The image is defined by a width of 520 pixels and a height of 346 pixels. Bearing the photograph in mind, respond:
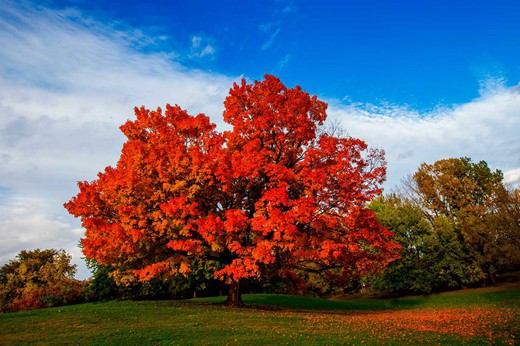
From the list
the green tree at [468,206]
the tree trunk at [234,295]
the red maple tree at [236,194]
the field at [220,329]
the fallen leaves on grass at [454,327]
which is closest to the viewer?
the field at [220,329]

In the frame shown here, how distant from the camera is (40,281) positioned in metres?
45.8

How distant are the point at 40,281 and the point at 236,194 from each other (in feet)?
122

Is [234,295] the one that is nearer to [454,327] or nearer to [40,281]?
[454,327]

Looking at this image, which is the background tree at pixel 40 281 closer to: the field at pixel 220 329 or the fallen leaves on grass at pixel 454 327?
the field at pixel 220 329

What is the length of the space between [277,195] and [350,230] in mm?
5599

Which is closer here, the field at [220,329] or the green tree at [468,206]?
the field at [220,329]

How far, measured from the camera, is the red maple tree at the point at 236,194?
20.1 m

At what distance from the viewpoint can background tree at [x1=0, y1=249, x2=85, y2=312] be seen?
32844 millimetres

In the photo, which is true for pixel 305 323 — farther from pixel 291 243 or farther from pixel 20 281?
pixel 20 281

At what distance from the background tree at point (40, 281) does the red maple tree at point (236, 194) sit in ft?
50.8

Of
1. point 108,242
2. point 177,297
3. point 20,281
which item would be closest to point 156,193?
point 108,242

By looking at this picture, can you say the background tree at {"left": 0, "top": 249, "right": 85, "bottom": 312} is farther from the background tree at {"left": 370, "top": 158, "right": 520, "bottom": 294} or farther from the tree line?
the background tree at {"left": 370, "top": 158, "right": 520, "bottom": 294}

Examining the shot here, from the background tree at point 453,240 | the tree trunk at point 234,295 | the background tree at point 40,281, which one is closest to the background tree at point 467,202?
the background tree at point 453,240

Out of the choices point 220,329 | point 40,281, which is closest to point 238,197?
point 220,329
